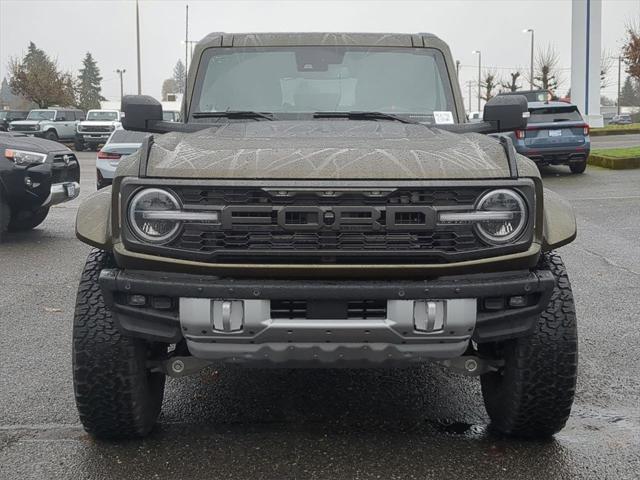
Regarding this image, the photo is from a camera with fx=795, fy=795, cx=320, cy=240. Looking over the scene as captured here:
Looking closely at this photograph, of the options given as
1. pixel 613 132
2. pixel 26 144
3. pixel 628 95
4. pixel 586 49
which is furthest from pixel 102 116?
pixel 628 95

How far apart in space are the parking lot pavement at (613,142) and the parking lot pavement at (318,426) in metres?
21.6

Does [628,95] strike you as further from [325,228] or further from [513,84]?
[325,228]

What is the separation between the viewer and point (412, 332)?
9.78ft

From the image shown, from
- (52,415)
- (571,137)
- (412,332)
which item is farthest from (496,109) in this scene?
(571,137)

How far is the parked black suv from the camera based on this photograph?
9359 mm

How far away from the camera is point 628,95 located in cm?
10712

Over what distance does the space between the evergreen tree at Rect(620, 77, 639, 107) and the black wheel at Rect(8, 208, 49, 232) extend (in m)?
102

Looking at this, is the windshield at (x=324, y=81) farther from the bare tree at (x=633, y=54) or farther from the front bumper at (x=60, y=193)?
the bare tree at (x=633, y=54)

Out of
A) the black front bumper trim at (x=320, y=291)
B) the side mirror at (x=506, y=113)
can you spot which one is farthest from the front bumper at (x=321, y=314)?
the side mirror at (x=506, y=113)

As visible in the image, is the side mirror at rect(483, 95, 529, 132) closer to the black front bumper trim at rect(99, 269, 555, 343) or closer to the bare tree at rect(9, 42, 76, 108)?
the black front bumper trim at rect(99, 269, 555, 343)

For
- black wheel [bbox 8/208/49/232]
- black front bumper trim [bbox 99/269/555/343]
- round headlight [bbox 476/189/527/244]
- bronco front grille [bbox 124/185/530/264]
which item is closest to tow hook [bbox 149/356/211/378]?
black front bumper trim [bbox 99/269/555/343]

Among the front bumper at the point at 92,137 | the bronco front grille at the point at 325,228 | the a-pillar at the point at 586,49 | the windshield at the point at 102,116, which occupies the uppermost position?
the a-pillar at the point at 586,49

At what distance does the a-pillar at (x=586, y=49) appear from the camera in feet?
86.2

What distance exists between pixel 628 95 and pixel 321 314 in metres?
114
